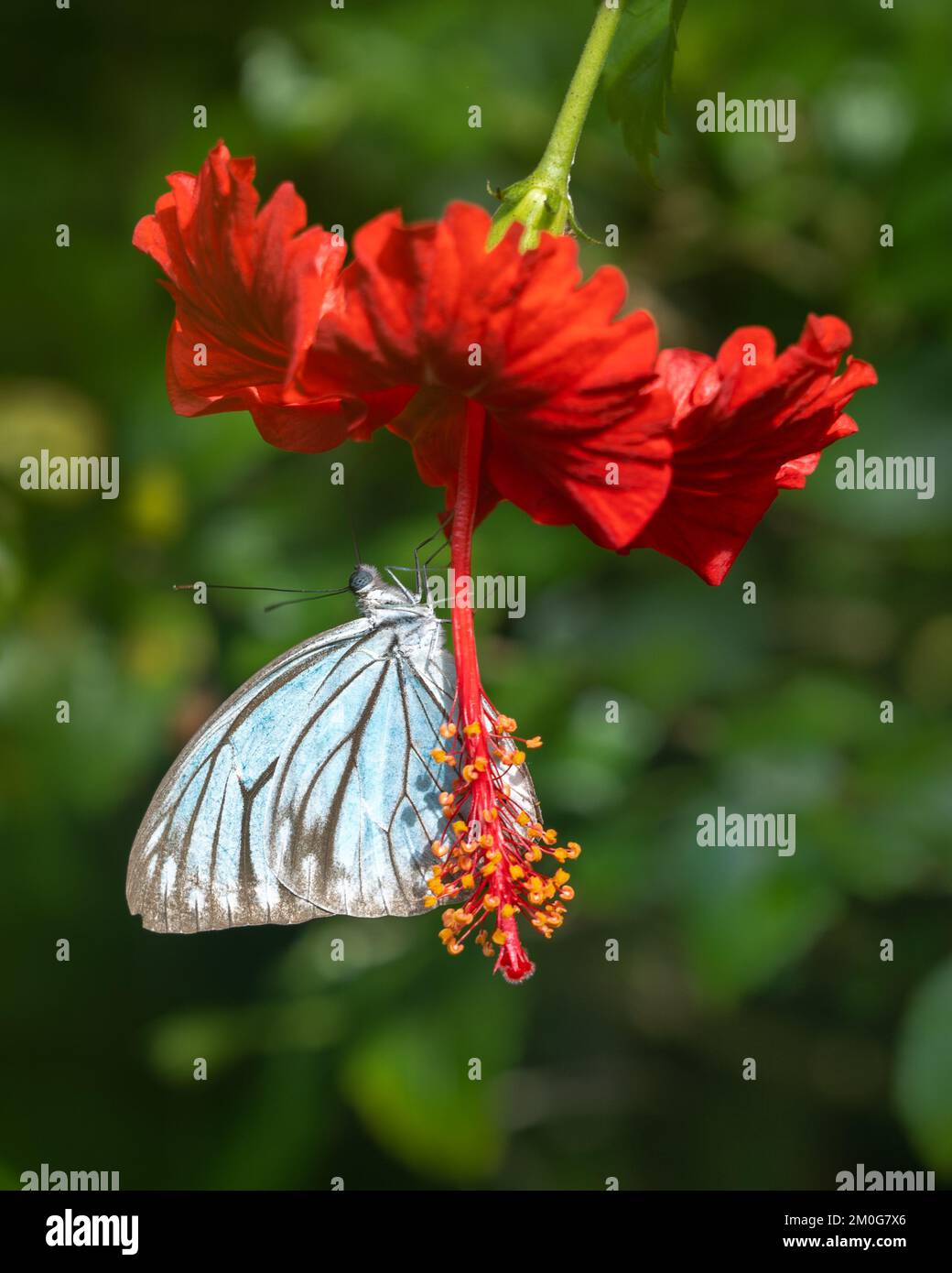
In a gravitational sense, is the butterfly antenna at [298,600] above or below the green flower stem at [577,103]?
below

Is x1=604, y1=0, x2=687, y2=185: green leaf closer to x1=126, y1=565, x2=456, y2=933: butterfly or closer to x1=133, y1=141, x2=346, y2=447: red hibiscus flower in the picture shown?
x1=133, y1=141, x2=346, y2=447: red hibiscus flower

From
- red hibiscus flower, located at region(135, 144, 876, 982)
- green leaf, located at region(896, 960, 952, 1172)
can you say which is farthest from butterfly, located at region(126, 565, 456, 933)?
green leaf, located at region(896, 960, 952, 1172)

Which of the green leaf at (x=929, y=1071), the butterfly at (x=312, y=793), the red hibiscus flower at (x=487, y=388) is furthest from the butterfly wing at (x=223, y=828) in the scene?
the green leaf at (x=929, y=1071)

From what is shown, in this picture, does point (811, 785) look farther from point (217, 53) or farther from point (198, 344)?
point (217, 53)

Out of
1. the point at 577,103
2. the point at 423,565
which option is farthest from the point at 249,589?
the point at 577,103

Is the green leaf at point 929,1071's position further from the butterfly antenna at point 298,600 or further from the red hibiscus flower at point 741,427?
the butterfly antenna at point 298,600

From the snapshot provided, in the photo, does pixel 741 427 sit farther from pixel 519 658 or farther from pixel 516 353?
pixel 519 658
